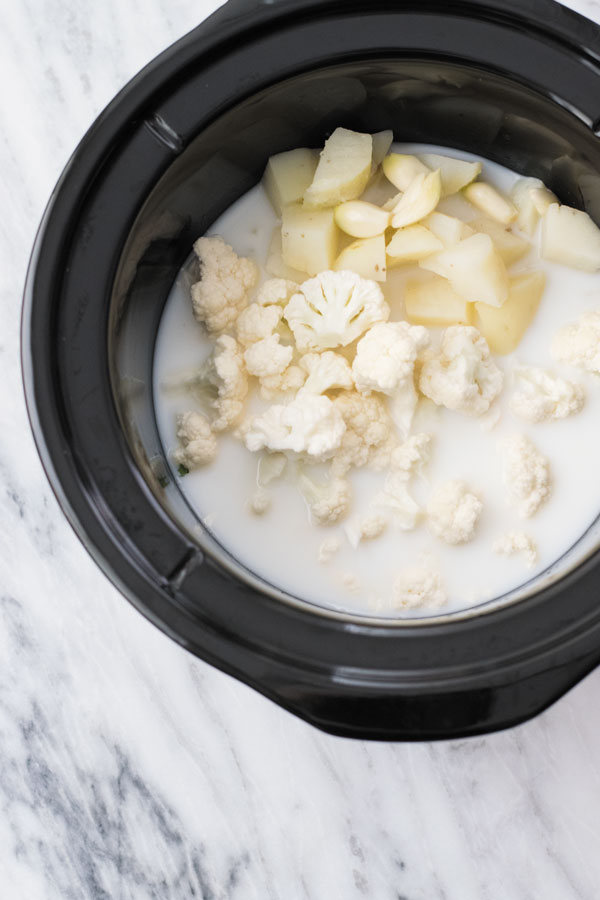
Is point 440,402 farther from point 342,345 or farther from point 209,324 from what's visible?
point 209,324

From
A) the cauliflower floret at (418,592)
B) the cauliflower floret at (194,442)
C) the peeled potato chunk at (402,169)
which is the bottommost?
the cauliflower floret at (194,442)

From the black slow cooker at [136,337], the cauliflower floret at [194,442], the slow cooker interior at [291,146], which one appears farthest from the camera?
the cauliflower floret at [194,442]

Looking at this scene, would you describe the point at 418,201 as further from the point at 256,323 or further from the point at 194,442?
the point at 194,442

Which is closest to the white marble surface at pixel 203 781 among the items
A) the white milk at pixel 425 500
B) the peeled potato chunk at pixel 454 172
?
the white milk at pixel 425 500

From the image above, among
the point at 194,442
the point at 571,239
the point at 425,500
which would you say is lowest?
the point at 194,442

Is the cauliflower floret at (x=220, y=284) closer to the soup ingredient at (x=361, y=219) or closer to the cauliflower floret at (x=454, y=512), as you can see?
the soup ingredient at (x=361, y=219)

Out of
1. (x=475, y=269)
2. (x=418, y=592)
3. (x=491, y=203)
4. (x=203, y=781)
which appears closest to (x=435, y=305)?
(x=475, y=269)
